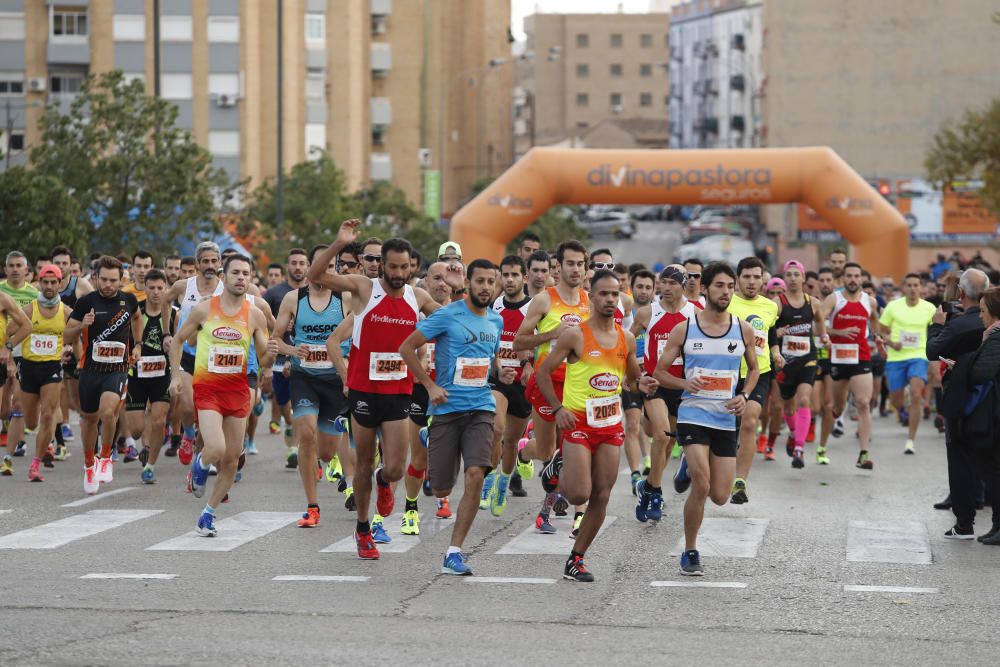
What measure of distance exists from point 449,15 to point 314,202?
4924cm

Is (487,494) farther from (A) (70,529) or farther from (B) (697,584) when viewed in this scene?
(B) (697,584)

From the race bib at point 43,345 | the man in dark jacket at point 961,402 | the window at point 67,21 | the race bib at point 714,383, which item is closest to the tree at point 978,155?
the window at point 67,21

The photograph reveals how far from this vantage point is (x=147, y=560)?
10.9 m

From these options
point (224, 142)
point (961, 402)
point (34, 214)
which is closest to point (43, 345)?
point (961, 402)

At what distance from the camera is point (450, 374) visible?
34.7 ft

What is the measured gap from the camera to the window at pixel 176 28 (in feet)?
198

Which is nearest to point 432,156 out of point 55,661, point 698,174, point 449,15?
point 449,15

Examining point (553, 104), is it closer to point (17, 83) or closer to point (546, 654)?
point (17, 83)

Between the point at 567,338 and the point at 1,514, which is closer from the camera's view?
the point at 567,338

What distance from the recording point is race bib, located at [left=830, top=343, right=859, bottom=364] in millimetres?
18109

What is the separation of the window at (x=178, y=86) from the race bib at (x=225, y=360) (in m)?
50.1

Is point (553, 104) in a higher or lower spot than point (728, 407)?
higher

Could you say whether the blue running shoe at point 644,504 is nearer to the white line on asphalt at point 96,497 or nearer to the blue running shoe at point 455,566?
the blue running shoe at point 455,566

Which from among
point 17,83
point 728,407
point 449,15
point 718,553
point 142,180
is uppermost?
point 449,15
